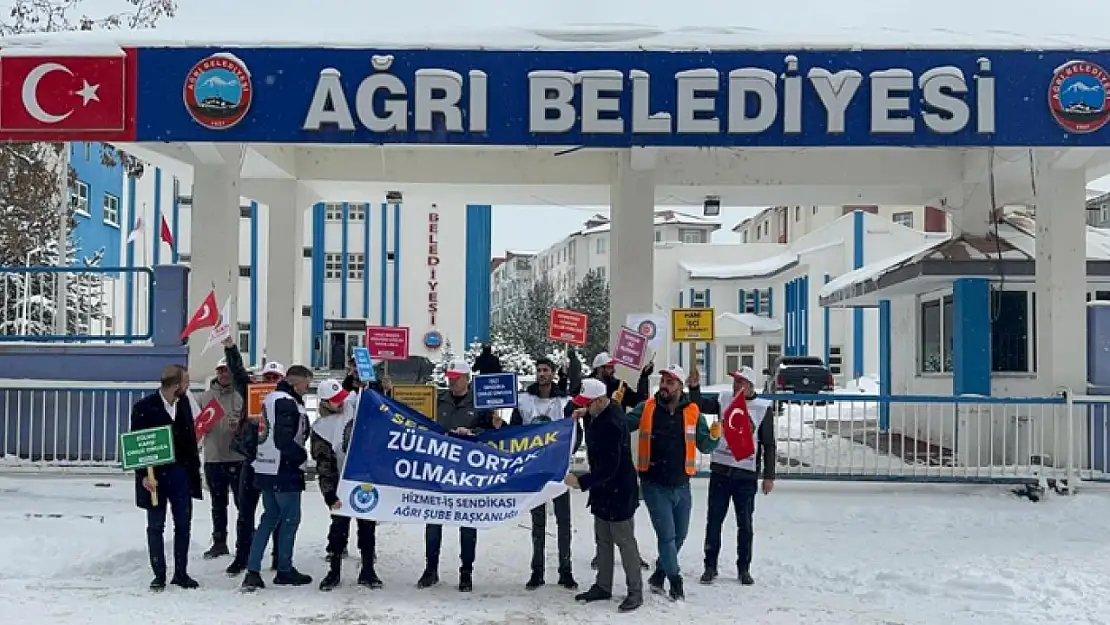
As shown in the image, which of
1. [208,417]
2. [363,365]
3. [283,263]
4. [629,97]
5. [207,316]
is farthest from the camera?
[283,263]

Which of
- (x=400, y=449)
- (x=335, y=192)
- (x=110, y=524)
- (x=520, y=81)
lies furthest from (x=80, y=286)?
(x=400, y=449)

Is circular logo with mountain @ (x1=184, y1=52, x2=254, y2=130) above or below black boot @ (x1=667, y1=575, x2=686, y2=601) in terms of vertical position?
above

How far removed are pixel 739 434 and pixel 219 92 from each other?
21.7ft

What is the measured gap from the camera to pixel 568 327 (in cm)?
1226

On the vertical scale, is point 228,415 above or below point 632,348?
below

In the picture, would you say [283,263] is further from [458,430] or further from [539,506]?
[539,506]

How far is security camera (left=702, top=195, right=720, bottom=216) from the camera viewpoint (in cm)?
1591

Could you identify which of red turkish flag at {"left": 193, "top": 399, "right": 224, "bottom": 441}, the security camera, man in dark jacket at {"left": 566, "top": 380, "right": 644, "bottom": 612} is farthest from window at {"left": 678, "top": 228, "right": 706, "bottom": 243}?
man in dark jacket at {"left": 566, "top": 380, "right": 644, "bottom": 612}

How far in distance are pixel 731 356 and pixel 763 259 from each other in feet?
17.7

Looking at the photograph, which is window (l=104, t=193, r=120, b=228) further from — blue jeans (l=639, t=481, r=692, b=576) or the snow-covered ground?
blue jeans (l=639, t=481, r=692, b=576)

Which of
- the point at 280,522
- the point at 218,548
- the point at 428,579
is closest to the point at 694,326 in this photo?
the point at 428,579

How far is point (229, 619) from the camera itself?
7145 millimetres

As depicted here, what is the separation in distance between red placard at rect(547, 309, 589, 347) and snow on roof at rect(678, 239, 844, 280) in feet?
113

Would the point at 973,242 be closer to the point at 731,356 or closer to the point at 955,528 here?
the point at 955,528
